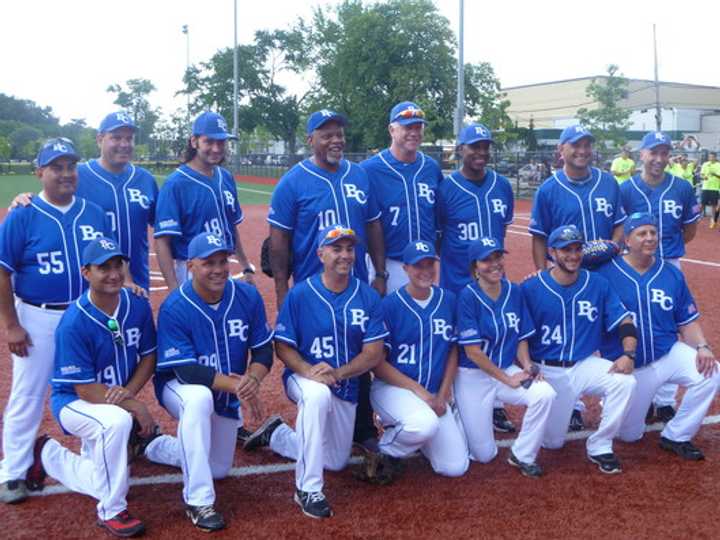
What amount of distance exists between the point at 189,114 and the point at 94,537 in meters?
60.3

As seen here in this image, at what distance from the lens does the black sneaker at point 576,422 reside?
223 inches

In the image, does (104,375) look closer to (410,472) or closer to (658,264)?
(410,472)

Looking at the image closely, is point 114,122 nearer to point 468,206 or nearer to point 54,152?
point 54,152

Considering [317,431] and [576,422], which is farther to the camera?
[576,422]

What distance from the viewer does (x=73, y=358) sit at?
408cm

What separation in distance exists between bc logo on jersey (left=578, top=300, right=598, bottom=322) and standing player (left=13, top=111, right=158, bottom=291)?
2.99m

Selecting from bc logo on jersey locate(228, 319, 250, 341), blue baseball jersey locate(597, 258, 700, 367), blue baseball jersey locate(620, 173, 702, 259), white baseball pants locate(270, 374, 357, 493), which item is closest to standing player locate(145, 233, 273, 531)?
bc logo on jersey locate(228, 319, 250, 341)

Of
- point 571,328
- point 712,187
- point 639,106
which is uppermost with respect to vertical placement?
point 639,106

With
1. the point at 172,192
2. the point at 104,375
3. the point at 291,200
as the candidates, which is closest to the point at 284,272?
the point at 291,200

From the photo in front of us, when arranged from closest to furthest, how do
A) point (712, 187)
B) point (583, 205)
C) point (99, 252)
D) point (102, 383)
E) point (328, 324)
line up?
point (99, 252) < point (102, 383) < point (328, 324) < point (583, 205) < point (712, 187)

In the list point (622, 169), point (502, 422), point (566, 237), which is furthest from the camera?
point (622, 169)

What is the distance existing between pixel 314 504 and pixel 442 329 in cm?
140

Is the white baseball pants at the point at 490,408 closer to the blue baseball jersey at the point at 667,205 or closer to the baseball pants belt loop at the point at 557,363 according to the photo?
the baseball pants belt loop at the point at 557,363

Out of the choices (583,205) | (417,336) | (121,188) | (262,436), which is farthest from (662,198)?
(121,188)
